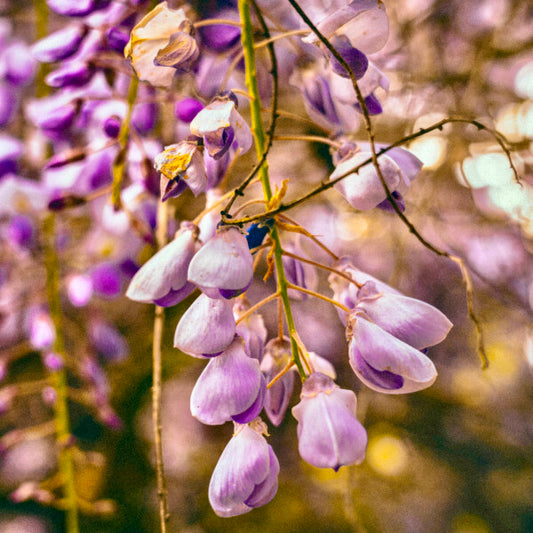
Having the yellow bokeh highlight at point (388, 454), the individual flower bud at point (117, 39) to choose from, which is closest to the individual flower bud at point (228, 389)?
the individual flower bud at point (117, 39)

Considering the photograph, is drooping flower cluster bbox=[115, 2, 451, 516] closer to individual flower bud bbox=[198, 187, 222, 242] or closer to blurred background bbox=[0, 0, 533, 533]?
individual flower bud bbox=[198, 187, 222, 242]

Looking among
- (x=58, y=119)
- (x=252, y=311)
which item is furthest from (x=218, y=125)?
(x=58, y=119)

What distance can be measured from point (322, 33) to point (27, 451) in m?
1.74

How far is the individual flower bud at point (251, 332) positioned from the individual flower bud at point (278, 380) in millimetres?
18

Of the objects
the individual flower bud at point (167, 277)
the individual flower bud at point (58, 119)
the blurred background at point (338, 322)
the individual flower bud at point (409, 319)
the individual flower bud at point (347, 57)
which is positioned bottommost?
the blurred background at point (338, 322)

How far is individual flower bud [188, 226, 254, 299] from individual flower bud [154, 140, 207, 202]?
0.14 ft

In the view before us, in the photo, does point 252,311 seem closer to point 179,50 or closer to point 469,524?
point 179,50

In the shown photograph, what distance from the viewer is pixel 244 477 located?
352 mm

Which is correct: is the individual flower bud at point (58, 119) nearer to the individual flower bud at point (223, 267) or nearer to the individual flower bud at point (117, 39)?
the individual flower bud at point (117, 39)

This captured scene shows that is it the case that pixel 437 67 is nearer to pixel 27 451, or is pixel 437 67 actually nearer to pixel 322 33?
pixel 322 33

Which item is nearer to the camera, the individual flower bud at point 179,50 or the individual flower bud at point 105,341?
the individual flower bud at point 179,50

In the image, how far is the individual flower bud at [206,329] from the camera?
350mm

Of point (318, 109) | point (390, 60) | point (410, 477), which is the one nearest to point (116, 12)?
point (318, 109)

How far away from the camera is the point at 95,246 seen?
902mm
